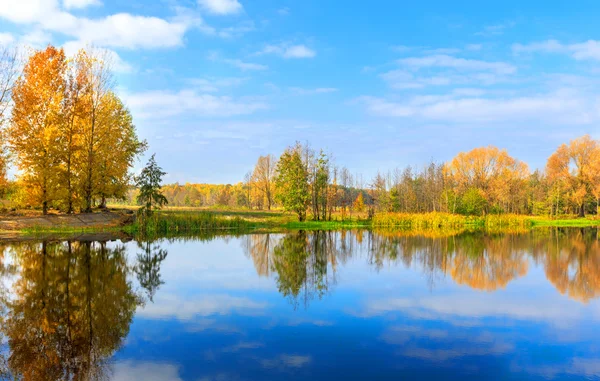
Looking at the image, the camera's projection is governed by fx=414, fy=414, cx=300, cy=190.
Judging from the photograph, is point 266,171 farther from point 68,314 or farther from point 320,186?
point 68,314

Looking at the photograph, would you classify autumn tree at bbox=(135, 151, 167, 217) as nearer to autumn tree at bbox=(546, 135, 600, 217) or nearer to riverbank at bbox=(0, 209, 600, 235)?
riverbank at bbox=(0, 209, 600, 235)

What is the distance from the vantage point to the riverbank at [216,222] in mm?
23500

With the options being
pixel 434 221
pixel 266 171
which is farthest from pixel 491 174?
pixel 266 171

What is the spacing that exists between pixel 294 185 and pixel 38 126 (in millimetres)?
19367

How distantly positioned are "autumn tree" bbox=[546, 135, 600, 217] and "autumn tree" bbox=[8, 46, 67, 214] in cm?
5532

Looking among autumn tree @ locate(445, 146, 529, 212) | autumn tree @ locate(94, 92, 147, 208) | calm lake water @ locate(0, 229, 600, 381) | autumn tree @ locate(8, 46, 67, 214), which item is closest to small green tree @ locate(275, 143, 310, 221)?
autumn tree @ locate(94, 92, 147, 208)

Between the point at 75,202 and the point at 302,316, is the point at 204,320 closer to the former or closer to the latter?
the point at 302,316

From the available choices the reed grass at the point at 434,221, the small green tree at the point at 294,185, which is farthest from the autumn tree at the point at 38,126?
the reed grass at the point at 434,221

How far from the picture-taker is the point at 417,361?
573cm

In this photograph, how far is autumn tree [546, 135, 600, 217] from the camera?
53062 millimetres

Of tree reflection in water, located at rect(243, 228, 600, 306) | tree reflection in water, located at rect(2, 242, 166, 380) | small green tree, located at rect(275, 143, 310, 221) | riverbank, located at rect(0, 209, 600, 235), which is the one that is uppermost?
small green tree, located at rect(275, 143, 310, 221)

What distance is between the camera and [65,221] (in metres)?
24.4

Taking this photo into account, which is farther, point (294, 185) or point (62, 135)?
point (294, 185)

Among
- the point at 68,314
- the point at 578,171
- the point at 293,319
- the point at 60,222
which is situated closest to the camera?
the point at 68,314
